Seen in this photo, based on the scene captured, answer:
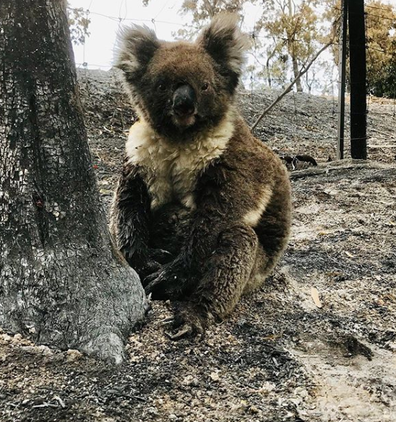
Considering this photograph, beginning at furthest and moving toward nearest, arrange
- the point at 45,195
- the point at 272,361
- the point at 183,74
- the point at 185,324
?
1. the point at 183,74
2. the point at 185,324
3. the point at 272,361
4. the point at 45,195

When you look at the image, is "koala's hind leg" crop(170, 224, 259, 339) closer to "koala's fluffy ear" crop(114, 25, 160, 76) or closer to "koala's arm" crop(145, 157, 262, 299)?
"koala's arm" crop(145, 157, 262, 299)

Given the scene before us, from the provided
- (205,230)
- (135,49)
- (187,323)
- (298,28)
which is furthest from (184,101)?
(298,28)

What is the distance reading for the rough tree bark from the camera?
2.33 m

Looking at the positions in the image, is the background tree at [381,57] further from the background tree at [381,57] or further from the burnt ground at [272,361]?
the burnt ground at [272,361]

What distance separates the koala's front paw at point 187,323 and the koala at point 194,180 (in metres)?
0.07

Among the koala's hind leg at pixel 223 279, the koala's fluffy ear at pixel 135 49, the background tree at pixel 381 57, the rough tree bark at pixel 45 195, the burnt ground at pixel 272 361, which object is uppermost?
the background tree at pixel 381 57

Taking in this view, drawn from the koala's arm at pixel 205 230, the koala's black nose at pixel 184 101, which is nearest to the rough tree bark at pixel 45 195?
the koala's arm at pixel 205 230

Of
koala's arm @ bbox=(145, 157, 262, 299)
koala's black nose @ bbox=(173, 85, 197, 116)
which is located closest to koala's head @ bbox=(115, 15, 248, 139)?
koala's black nose @ bbox=(173, 85, 197, 116)

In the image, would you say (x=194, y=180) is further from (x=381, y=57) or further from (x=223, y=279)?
(x=381, y=57)

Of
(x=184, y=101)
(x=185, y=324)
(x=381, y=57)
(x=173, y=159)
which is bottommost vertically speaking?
(x=185, y=324)

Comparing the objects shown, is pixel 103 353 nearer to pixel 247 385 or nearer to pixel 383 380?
pixel 247 385

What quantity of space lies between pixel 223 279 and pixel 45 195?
1278 mm

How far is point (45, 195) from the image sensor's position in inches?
97.5

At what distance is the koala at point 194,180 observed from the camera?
338 cm
